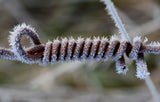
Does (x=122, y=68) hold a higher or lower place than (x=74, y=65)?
lower

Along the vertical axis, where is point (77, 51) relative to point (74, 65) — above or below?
below

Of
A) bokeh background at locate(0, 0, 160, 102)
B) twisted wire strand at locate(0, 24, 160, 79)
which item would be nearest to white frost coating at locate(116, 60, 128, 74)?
twisted wire strand at locate(0, 24, 160, 79)

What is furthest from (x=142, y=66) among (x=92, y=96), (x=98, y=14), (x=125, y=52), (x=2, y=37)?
(x=2, y=37)

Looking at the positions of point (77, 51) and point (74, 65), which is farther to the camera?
point (74, 65)

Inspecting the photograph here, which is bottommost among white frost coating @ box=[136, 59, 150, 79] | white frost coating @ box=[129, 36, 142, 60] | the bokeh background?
white frost coating @ box=[136, 59, 150, 79]

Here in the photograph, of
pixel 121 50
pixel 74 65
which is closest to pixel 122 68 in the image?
pixel 121 50

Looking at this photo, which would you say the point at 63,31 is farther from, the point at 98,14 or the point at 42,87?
the point at 42,87

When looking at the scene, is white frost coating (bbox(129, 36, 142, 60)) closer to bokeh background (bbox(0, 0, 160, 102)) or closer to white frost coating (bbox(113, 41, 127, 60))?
white frost coating (bbox(113, 41, 127, 60))

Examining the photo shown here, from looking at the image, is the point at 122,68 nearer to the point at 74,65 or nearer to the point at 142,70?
the point at 142,70

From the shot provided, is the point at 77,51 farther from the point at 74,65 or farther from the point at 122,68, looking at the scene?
the point at 74,65
